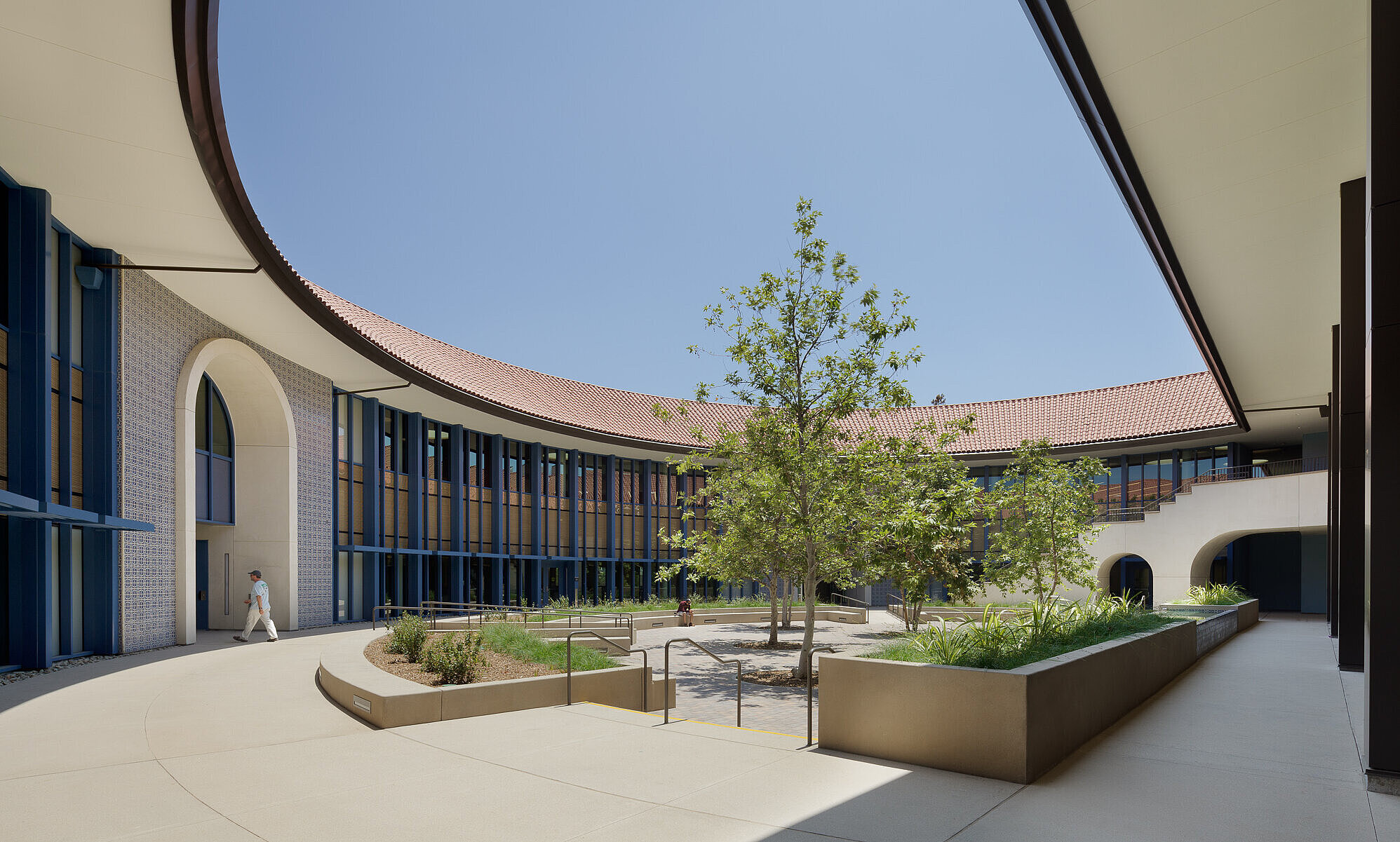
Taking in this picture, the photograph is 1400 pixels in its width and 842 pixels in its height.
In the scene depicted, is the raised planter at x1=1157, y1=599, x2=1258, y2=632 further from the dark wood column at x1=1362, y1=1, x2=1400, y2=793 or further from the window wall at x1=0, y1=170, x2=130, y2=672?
the window wall at x1=0, y1=170, x2=130, y2=672

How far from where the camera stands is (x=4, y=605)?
1318 centimetres

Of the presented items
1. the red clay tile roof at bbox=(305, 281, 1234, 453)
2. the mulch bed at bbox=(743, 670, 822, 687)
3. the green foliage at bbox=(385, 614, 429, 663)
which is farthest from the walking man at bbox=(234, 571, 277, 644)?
the mulch bed at bbox=(743, 670, 822, 687)

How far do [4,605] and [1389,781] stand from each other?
56.2 ft

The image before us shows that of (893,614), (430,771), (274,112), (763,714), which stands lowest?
(893,614)

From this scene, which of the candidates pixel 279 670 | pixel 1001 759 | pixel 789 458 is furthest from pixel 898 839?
pixel 279 670

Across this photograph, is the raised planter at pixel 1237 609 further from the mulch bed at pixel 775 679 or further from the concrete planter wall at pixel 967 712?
the concrete planter wall at pixel 967 712

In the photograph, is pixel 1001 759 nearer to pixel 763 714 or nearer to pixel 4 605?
pixel 763 714

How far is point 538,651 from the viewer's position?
13.7m

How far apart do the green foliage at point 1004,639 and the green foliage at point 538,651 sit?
5.20 meters

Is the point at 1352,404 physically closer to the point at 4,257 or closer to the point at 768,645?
the point at 768,645

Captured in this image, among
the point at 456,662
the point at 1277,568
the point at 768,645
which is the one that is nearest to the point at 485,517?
the point at 768,645

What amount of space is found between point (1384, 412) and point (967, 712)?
12.2 feet

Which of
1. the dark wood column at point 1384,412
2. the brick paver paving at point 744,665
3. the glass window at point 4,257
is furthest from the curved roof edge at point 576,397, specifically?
the dark wood column at point 1384,412

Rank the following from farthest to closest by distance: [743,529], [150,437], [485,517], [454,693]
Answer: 1. [485,517]
2. [743,529]
3. [150,437]
4. [454,693]
